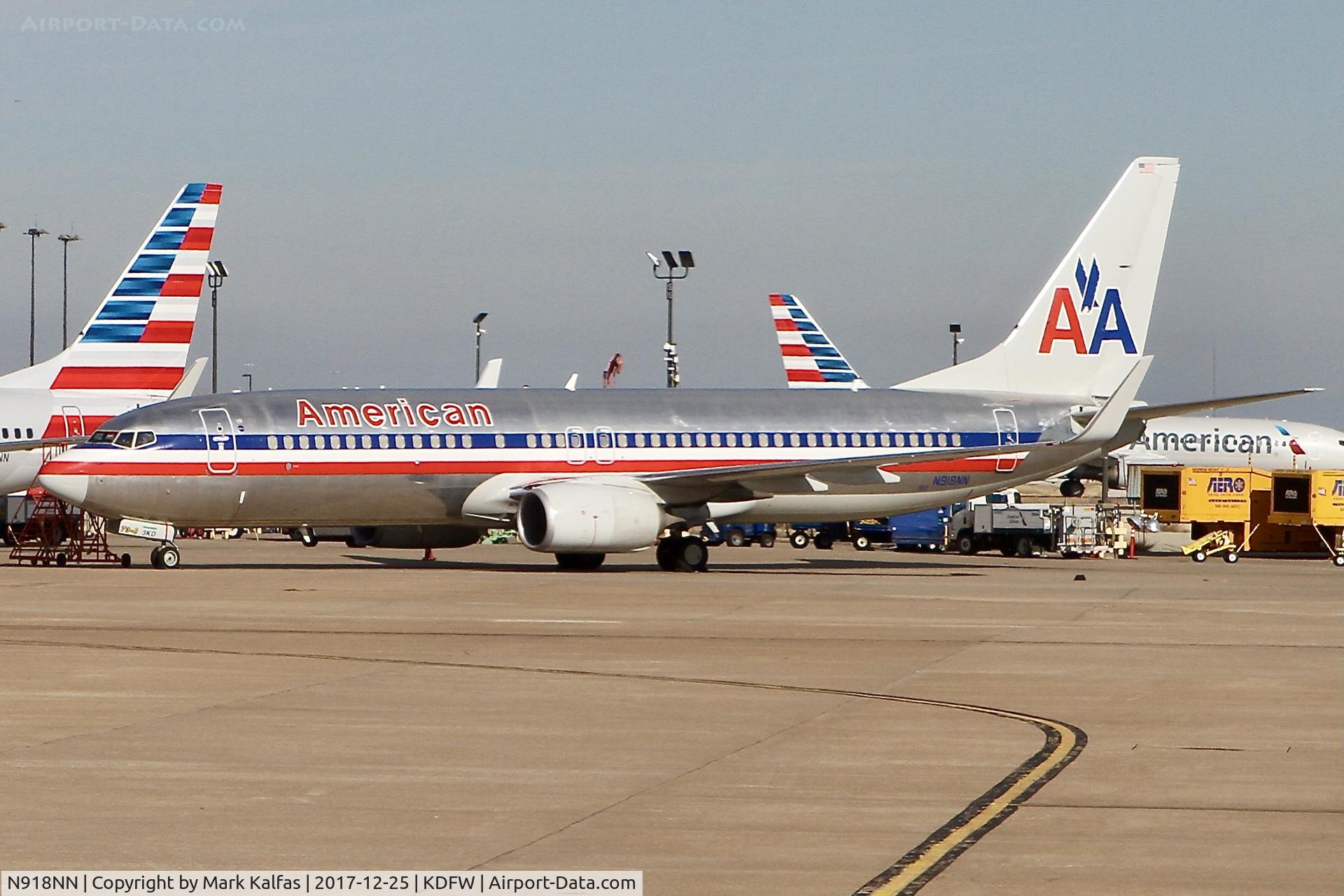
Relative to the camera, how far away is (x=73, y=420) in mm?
42969

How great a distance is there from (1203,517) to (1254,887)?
1689 inches

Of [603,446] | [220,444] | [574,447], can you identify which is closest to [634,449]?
[603,446]

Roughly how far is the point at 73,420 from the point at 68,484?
337 inches

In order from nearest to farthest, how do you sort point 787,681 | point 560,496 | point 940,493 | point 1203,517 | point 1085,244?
1. point 787,681
2. point 560,496
3. point 940,493
4. point 1085,244
5. point 1203,517

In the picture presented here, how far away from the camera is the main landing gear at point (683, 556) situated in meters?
39.8

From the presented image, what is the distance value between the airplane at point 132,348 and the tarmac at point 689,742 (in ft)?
53.2

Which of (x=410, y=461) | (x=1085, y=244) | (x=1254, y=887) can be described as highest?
(x=1085, y=244)

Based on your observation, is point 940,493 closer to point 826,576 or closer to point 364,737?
point 826,576

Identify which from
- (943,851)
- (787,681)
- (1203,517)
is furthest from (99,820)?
(1203,517)

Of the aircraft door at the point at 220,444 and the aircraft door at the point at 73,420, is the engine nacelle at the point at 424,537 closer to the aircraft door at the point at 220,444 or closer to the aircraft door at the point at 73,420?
the aircraft door at the point at 220,444

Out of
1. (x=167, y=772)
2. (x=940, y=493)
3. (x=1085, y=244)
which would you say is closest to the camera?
(x=167, y=772)

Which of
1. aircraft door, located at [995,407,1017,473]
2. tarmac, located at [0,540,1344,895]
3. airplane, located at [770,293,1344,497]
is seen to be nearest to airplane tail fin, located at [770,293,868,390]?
airplane, located at [770,293,1344,497]

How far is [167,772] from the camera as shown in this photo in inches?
480

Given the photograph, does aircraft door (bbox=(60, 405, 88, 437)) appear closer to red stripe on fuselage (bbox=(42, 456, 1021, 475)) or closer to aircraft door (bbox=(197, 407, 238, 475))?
red stripe on fuselage (bbox=(42, 456, 1021, 475))
